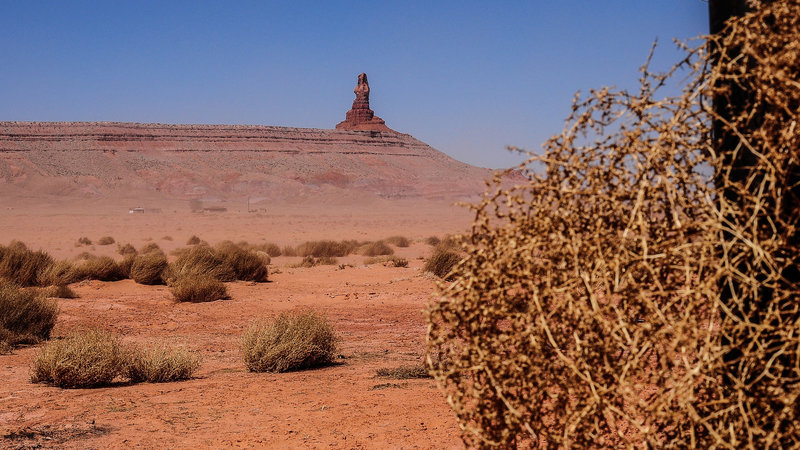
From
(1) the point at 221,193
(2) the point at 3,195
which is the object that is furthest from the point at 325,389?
(1) the point at 221,193

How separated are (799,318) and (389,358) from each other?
23.7 ft

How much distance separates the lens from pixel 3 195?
7788 cm

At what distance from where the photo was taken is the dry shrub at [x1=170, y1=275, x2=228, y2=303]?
14953 millimetres

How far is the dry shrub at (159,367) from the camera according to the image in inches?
320

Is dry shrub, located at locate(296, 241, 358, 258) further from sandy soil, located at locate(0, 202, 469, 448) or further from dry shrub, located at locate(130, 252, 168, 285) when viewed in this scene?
dry shrub, located at locate(130, 252, 168, 285)

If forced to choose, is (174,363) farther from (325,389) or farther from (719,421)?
(719,421)

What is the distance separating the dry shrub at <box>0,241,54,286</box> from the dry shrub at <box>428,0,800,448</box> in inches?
626

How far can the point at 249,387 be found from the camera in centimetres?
764

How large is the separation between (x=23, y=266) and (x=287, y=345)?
10841 millimetres

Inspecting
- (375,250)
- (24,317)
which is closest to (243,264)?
(24,317)

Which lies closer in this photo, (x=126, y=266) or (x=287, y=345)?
(x=287, y=345)

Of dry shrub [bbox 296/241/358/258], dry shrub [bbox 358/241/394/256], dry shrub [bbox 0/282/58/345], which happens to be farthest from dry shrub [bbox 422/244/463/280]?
dry shrub [bbox 358/241/394/256]

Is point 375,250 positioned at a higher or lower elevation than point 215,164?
lower

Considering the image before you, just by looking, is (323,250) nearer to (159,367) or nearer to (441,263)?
(441,263)
